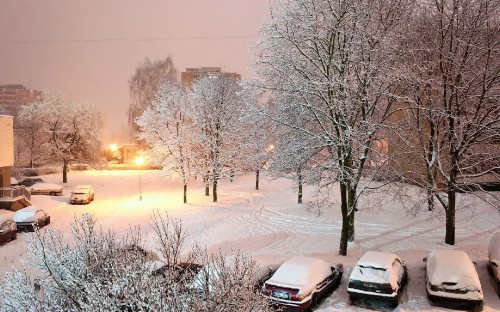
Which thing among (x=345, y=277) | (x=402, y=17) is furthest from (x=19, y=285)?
(x=402, y=17)

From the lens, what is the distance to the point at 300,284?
1105 centimetres

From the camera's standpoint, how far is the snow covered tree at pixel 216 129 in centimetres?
3173

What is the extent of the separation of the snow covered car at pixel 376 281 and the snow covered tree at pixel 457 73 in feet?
18.8

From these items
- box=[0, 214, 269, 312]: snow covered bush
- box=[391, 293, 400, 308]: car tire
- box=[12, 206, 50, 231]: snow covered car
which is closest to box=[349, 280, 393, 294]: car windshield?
box=[391, 293, 400, 308]: car tire

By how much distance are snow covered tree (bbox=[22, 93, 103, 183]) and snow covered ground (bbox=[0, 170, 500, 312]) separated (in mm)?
9811

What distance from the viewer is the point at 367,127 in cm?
1585

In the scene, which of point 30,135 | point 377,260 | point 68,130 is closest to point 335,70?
point 377,260

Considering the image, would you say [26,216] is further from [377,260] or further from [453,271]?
[453,271]

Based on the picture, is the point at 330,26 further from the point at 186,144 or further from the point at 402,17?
the point at 186,144

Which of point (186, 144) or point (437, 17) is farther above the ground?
point (437, 17)

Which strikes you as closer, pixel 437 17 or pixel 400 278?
pixel 400 278

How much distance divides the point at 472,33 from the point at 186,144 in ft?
72.1

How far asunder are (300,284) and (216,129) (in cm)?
2211

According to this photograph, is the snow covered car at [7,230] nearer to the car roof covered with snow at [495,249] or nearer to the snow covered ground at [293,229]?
the snow covered ground at [293,229]
